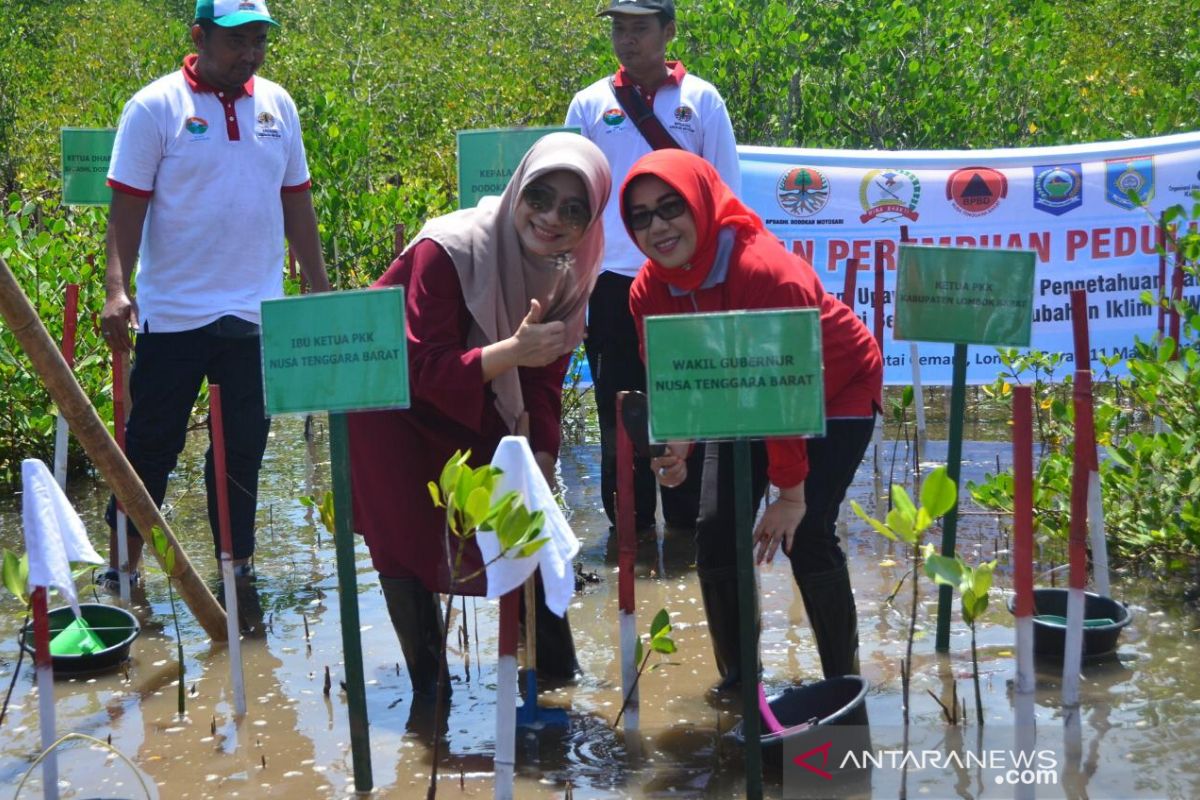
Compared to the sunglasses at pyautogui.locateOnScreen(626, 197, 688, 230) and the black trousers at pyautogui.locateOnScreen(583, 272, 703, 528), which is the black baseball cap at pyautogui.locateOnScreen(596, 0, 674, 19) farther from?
the sunglasses at pyautogui.locateOnScreen(626, 197, 688, 230)

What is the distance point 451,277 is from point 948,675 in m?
1.83

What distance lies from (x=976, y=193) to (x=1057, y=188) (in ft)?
1.33

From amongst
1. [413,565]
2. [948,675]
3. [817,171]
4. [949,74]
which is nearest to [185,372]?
[413,565]

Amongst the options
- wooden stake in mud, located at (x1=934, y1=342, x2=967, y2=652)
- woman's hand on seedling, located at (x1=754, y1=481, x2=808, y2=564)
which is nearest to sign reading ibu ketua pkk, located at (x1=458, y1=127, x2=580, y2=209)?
wooden stake in mud, located at (x1=934, y1=342, x2=967, y2=652)

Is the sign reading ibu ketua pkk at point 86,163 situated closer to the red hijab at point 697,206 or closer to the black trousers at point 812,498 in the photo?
the red hijab at point 697,206

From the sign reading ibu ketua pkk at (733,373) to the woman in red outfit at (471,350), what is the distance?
82 cm

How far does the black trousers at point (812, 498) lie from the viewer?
12.2 ft

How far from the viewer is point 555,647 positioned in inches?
165

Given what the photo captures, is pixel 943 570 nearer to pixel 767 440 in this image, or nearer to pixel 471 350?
pixel 767 440

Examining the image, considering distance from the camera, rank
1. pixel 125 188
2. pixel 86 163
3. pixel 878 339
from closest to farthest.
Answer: pixel 125 188 → pixel 86 163 → pixel 878 339

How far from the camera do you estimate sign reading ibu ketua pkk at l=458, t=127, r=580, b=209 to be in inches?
220

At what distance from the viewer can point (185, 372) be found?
474 cm

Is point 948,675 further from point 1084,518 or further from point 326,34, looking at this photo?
point 326,34

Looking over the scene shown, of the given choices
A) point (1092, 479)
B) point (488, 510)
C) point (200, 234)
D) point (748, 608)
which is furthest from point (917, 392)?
point (488, 510)
